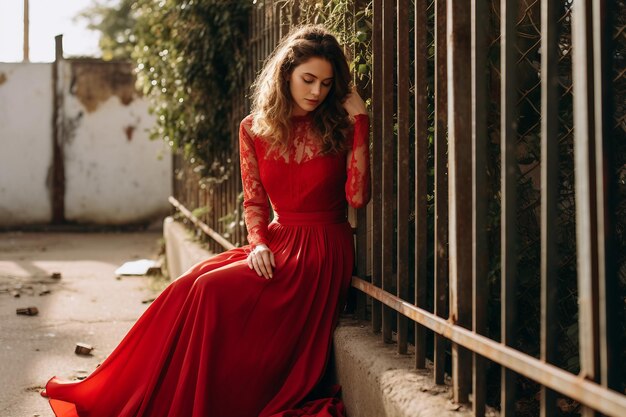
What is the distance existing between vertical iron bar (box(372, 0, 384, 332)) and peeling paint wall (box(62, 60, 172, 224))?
9527mm

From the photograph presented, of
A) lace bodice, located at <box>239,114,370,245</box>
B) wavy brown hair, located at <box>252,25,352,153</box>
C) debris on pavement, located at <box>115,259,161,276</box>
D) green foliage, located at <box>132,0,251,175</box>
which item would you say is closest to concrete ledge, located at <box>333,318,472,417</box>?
lace bodice, located at <box>239,114,370,245</box>

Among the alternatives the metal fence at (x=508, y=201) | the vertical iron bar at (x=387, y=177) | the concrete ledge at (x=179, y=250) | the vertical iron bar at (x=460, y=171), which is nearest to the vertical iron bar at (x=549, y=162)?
the metal fence at (x=508, y=201)

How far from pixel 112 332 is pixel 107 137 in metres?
7.40

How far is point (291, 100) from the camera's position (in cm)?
355

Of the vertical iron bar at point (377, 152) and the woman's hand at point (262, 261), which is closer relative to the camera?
the vertical iron bar at point (377, 152)

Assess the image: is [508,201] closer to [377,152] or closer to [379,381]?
[379,381]

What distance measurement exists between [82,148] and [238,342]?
9.60 meters

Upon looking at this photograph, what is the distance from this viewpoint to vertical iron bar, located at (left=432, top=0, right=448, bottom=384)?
2496mm

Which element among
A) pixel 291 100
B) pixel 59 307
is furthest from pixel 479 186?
pixel 59 307

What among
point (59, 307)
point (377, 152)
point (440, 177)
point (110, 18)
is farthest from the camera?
point (110, 18)

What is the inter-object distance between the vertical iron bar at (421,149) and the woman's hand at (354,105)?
679 mm

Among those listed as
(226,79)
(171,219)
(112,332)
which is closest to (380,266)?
(112,332)

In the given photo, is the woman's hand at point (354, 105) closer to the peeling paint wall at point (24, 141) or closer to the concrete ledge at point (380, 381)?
the concrete ledge at point (380, 381)

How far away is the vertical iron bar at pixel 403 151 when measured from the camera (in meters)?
2.83
